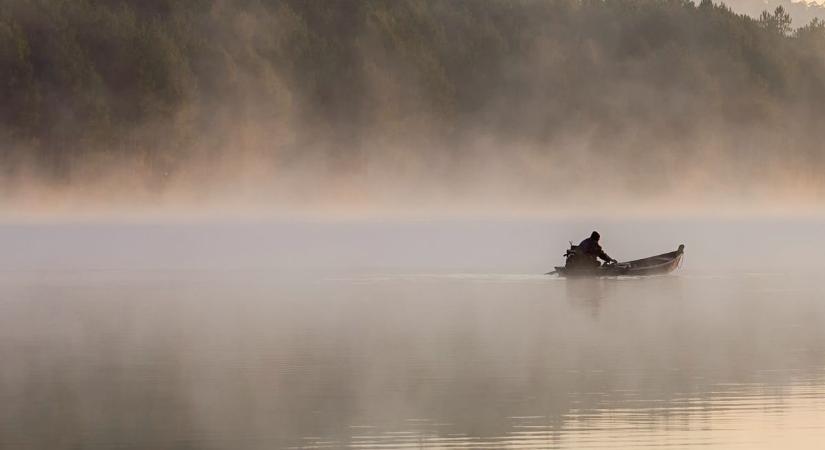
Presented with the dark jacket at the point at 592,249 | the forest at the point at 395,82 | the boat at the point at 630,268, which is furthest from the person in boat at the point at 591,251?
the forest at the point at 395,82

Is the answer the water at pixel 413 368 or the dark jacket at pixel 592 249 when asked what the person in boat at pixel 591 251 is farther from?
the water at pixel 413 368

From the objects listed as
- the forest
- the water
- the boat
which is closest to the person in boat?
the boat

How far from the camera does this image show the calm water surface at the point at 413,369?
16.0 meters

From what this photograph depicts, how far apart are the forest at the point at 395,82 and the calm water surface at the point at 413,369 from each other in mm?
73545

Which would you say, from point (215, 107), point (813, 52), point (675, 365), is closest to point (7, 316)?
point (675, 365)

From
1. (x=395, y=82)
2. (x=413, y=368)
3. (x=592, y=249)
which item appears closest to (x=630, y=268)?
(x=592, y=249)

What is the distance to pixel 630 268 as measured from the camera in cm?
3909

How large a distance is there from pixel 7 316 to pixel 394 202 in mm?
93492

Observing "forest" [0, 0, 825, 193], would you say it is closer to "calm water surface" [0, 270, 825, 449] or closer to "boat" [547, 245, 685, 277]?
"boat" [547, 245, 685, 277]

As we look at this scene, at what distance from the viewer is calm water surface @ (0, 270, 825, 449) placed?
1596 cm

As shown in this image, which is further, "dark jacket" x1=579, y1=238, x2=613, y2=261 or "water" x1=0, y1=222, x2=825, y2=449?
"dark jacket" x1=579, y1=238, x2=613, y2=261

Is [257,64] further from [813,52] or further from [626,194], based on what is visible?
[813,52]

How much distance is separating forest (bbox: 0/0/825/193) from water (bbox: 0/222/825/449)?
7301cm

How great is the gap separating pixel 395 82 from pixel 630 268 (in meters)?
92.2
